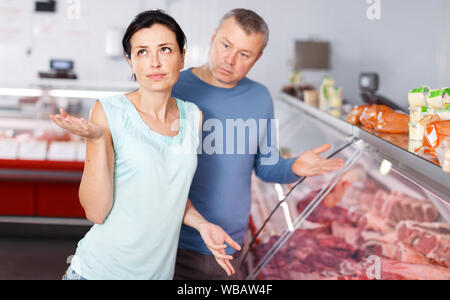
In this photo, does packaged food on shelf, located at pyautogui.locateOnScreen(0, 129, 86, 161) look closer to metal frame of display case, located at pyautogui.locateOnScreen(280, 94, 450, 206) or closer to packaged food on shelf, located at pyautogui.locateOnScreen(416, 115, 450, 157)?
metal frame of display case, located at pyautogui.locateOnScreen(280, 94, 450, 206)

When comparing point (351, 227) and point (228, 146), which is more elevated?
point (228, 146)

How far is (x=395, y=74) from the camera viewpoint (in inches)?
257

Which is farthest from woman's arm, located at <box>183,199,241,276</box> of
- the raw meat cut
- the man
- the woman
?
the raw meat cut

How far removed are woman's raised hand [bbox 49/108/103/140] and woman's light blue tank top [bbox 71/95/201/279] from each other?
0.12 meters

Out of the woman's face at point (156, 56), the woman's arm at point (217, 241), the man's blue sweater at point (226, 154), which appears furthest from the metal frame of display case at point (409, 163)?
the woman's face at point (156, 56)

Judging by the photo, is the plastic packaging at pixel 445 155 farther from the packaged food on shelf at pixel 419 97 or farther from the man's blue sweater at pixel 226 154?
the man's blue sweater at pixel 226 154

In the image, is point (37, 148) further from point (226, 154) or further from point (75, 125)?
point (75, 125)

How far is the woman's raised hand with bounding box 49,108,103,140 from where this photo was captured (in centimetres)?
110

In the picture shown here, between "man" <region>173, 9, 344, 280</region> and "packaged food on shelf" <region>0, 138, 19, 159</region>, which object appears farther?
"packaged food on shelf" <region>0, 138, 19, 159</region>

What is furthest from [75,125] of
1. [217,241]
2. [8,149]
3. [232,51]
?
[8,149]

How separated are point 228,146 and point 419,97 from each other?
2.42 feet

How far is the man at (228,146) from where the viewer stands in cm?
175

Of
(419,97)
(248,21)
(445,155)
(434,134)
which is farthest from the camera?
(248,21)

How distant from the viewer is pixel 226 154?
1.87 m
